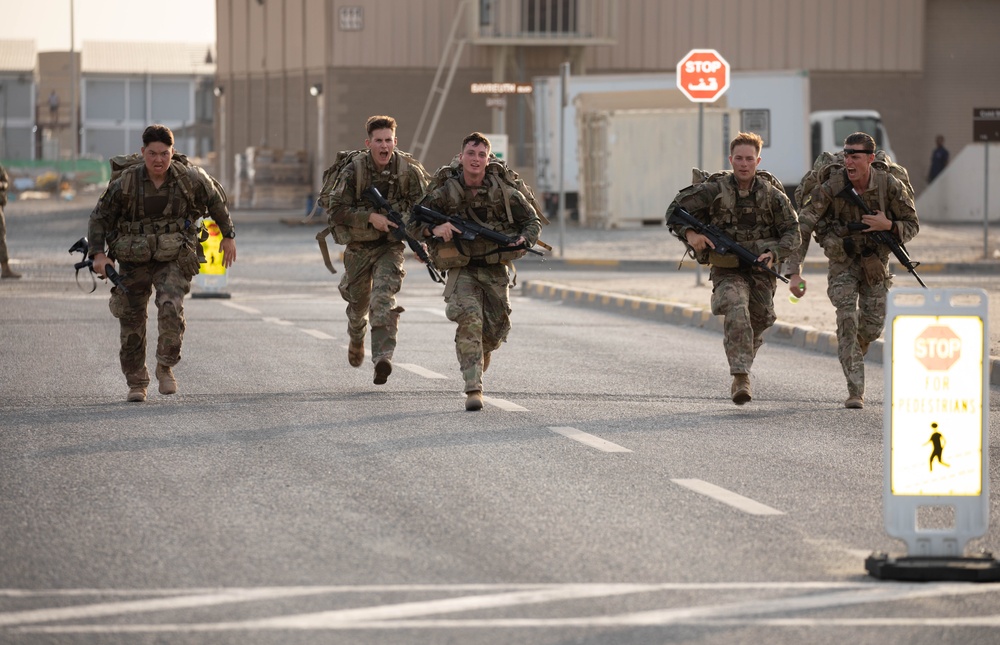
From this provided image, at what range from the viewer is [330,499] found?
8023mm

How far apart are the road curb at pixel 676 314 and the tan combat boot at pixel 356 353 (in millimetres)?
4535

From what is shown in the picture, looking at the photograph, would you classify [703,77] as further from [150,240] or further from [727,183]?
[150,240]

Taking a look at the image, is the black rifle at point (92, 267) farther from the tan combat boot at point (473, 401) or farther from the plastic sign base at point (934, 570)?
the plastic sign base at point (934, 570)

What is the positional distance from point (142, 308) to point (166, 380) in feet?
1.53

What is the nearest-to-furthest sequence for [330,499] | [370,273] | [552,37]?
1. [330,499]
2. [370,273]
3. [552,37]

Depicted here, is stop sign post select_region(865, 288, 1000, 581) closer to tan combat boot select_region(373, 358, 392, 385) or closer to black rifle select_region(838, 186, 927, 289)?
black rifle select_region(838, 186, 927, 289)

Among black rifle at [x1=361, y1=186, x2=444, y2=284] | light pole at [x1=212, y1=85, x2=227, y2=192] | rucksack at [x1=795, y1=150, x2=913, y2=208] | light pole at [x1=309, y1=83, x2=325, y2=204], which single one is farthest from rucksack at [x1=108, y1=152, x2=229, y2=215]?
light pole at [x1=212, y1=85, x2=227, y2=192]

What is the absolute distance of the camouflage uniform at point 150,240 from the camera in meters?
11.5

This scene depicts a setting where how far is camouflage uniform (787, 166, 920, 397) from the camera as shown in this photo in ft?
38.8

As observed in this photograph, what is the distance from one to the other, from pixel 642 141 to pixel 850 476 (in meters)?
28.6

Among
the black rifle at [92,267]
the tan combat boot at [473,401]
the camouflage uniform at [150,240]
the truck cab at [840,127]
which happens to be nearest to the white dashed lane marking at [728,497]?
the tan combat boot at [473,401]

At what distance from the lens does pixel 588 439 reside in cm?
1005

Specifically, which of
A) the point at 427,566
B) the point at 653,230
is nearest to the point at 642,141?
the point at 653,230

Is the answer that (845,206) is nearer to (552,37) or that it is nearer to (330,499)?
(330,499)
